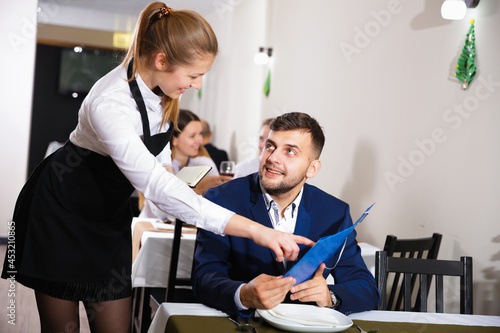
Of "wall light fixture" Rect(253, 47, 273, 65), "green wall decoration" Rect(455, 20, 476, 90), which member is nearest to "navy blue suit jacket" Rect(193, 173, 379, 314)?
"green wall decoration" Rect(455, 20, 476, 90)

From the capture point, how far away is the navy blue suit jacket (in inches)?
61.8

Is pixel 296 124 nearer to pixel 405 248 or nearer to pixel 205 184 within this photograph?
pixel 405 248

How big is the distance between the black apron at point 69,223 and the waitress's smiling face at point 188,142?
253 cm

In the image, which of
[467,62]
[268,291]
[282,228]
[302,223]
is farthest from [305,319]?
[467,62]

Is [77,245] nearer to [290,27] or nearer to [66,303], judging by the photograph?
[66,303]

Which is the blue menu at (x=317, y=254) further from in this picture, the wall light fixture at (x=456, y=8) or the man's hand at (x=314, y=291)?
the wall light fixture at (x=456, y=8)

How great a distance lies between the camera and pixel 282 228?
1938 mm

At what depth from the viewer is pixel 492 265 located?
241cm

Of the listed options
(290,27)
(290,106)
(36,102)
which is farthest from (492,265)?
(36,102)

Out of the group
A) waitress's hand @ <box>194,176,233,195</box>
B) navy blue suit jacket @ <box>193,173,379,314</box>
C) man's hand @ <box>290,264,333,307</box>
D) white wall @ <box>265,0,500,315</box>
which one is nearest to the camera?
man's hand @ <box>290,264,333,307</box>

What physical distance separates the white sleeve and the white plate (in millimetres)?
237

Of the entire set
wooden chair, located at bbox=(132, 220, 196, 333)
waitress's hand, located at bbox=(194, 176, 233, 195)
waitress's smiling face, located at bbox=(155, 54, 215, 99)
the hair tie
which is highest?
the hair tie

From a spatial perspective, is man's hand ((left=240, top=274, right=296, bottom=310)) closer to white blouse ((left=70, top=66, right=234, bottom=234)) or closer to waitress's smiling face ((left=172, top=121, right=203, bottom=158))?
white blouse ((left=70, top=66, right=234, bottom=234))

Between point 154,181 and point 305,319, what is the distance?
1.55 feet
